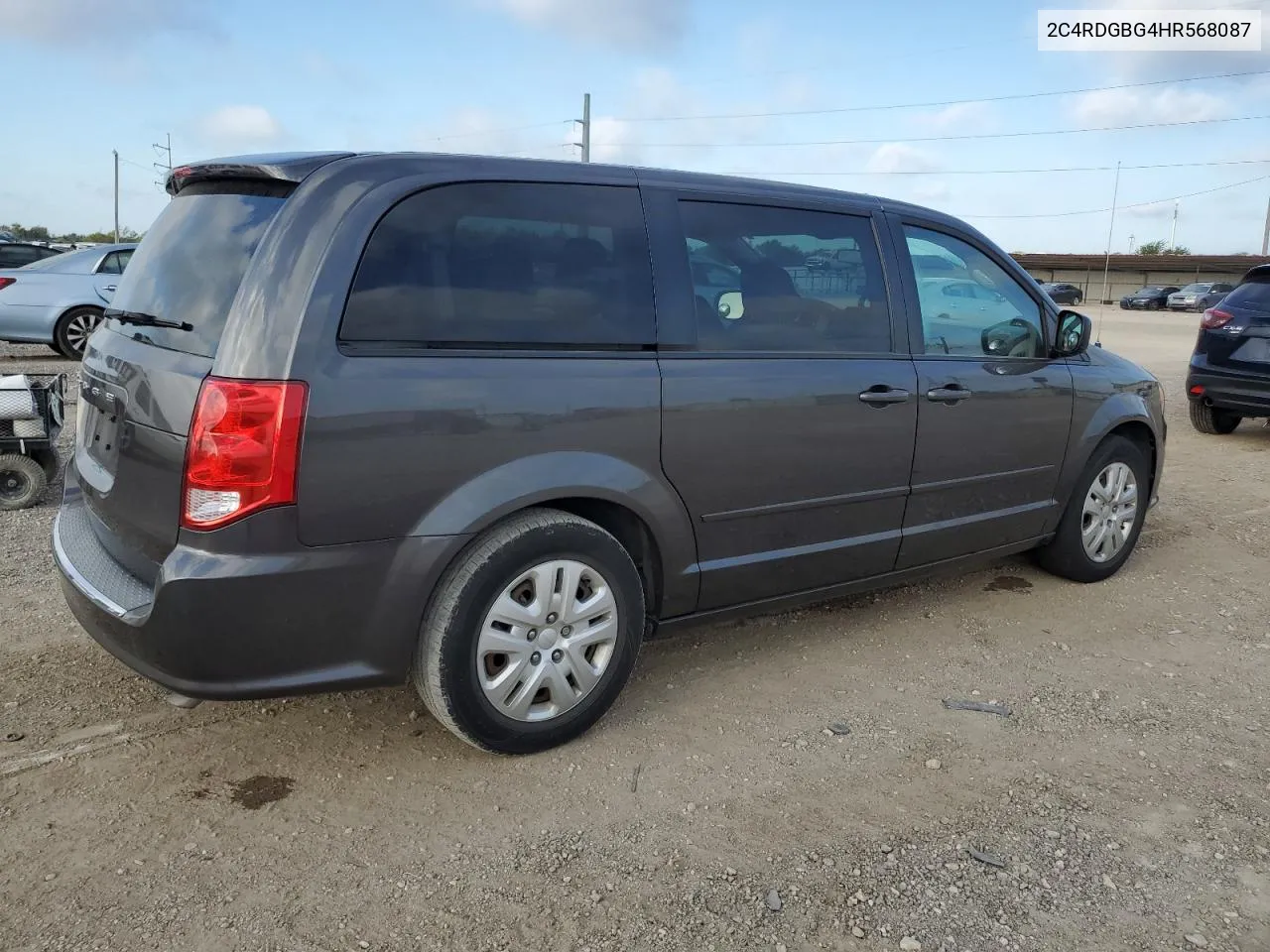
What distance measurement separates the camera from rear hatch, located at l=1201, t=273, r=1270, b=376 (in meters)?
8.43

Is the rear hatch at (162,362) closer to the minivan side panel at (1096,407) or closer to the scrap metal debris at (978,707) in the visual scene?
the scrap metal debris at (978,707)

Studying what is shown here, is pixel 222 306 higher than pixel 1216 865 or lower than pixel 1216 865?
higher

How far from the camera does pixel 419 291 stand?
272 cm

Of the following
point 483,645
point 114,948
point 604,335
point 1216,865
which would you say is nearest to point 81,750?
point 114,948

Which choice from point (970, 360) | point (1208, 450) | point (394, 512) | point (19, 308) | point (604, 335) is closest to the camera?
point (394, 512)

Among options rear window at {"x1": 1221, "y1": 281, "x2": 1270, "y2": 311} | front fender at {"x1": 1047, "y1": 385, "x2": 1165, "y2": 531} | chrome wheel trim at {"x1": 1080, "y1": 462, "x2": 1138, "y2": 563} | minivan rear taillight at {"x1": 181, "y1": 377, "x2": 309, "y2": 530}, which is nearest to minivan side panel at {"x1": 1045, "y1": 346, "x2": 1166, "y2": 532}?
front fender at {"x1": 1047, "y1": 385, "x2": 1165, "y2": 531}

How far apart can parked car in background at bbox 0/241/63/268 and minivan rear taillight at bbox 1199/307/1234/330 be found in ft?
50.2

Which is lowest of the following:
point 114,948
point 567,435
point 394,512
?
point 114,948

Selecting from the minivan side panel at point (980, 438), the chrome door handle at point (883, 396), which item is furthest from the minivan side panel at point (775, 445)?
the minivan side panel at point (980, 438)

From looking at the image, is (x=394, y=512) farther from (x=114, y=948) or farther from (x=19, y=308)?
(x=19, y=308)

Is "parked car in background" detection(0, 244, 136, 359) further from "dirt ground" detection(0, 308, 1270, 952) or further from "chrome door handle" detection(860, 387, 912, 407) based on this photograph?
"chrome door handle" detection(860, 387, 912, 407)

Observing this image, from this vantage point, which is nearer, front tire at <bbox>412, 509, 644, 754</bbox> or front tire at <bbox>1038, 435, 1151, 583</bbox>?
front tire at <bbox>412, 509, 644, 754</bbox>

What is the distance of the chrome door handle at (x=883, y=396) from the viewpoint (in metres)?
3.64

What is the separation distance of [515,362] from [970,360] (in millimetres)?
2107
